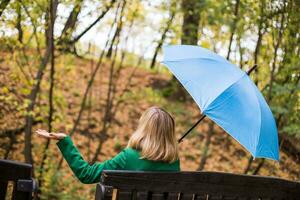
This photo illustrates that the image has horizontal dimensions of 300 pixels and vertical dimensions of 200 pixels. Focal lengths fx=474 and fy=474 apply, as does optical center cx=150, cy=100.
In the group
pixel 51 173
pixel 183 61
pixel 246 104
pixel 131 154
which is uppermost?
pixel 183 61

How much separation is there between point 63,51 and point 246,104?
384 centimetres

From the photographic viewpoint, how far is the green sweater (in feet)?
9.89

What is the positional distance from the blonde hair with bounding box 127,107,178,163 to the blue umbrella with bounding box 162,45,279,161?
1.46ft

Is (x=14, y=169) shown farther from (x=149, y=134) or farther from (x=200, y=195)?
(x=200, y=195)

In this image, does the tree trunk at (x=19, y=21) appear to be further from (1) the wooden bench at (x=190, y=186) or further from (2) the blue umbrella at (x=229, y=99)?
(1) the wooden bench at (x=190, y=186)

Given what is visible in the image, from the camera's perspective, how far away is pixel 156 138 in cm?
305

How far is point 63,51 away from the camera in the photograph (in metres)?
6.77

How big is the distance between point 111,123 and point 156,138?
692 centimetres

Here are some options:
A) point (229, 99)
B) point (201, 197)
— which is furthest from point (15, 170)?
point (229, 99)

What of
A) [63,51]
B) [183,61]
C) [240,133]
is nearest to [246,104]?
[240,133]

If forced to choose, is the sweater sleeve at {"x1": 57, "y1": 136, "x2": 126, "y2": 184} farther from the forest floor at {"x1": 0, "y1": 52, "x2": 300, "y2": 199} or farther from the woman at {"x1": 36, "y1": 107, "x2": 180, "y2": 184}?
the forest floor at {"x1": 0, "y1": 52, "x2": 300, "y2": 199}

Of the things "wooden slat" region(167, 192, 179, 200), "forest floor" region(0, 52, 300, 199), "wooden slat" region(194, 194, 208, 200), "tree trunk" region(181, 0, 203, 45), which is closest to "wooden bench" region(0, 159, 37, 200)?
"wooden slat" region(167, 192, 179, 200)

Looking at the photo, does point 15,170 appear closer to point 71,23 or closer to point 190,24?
point 71,23

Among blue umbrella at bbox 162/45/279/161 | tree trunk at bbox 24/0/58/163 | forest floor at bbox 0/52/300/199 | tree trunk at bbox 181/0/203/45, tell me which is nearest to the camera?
blue umbrella at bbox 162/45/279/161
